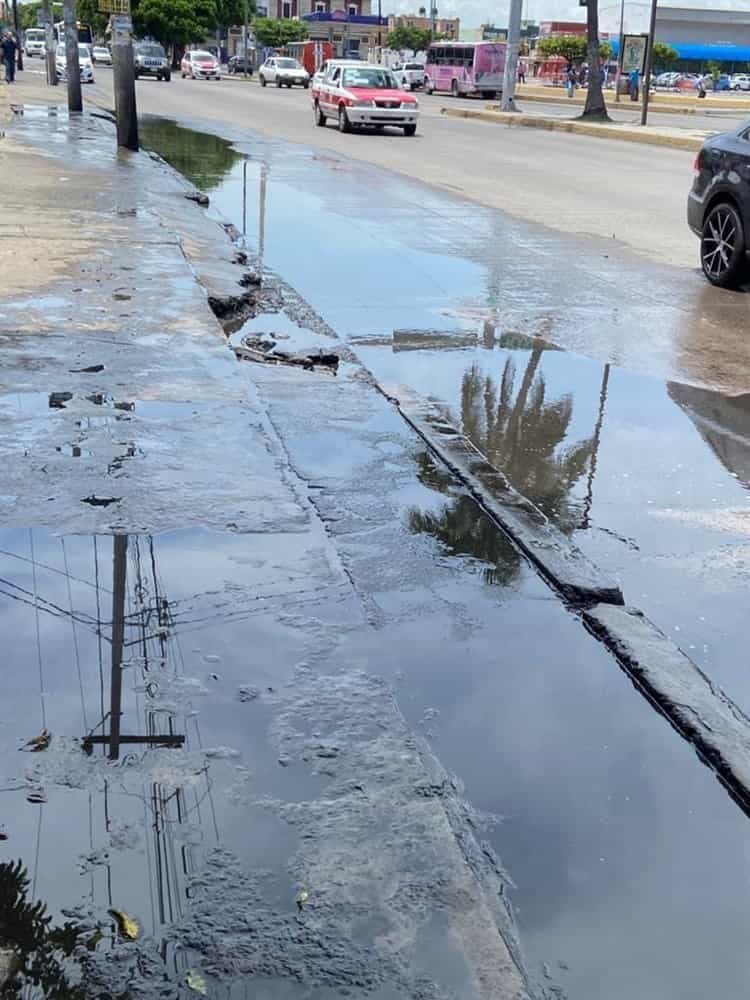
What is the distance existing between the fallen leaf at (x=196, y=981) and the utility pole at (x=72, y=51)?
2823 cm

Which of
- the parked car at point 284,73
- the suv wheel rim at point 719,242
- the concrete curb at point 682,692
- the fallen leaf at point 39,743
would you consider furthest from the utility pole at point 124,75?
the parked car at point 284,73

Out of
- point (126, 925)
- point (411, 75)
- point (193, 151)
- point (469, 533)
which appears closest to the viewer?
point (126, 925)

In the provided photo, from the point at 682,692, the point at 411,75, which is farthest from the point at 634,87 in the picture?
the point at 682,692

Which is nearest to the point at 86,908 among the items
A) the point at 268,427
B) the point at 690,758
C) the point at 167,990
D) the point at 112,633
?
the point at 167,990

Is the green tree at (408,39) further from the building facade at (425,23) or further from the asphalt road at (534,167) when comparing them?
the asphalt road at (534,167)

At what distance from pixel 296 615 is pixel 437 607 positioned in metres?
0.55

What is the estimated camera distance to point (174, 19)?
84438mm

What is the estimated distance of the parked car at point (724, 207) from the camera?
34.9 ft

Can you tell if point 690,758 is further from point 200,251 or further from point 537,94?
point 537,94

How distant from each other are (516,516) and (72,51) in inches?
1038

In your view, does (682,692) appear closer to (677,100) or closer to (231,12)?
(677,100)

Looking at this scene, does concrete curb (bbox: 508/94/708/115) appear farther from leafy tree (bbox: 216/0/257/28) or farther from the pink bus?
leafy tree (bbox: 216/0/257/28)

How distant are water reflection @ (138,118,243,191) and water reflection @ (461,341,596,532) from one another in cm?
1095

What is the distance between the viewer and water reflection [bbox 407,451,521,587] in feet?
15.5
